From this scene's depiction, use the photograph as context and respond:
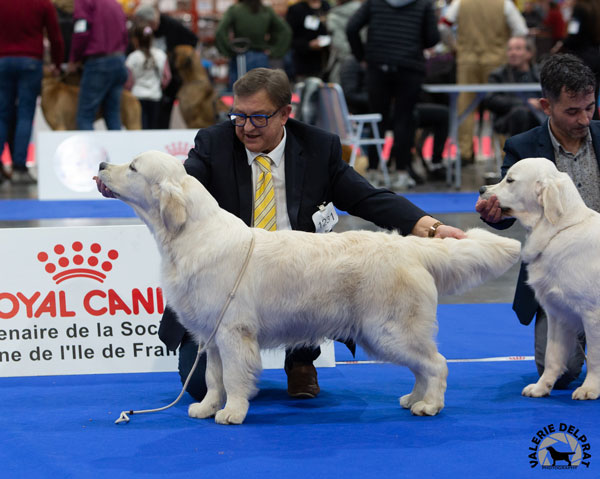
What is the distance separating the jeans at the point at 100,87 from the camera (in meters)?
10.1

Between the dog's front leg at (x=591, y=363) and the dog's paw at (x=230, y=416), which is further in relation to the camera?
the dog's front leg at (x=591, y=363)

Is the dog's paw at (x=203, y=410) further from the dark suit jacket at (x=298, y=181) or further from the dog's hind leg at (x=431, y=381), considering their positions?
the dog's hind leg at (x=431, y=381)

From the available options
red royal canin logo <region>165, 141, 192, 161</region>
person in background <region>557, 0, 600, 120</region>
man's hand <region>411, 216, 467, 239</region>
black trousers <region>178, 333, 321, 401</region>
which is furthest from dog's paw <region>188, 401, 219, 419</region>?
person in background <region>557, 0, 600, 120</region>

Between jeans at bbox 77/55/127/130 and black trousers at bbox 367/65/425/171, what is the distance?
3116 millimetres

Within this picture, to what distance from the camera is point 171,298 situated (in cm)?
342

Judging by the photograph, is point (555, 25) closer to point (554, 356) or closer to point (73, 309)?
point (554, 356)

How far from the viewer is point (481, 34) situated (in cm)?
1116

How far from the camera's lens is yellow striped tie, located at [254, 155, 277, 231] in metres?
3.92

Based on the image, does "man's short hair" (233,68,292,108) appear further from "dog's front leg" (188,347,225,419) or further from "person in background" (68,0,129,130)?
"person in background" (68,0,129,130)

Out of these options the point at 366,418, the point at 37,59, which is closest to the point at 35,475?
the point at 366,418

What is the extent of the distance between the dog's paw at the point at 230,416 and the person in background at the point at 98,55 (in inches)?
295

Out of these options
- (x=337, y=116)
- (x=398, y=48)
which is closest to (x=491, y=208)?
(x=398, y=48)

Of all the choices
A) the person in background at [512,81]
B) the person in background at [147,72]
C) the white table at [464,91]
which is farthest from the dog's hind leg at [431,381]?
the person in background at [147,72]
